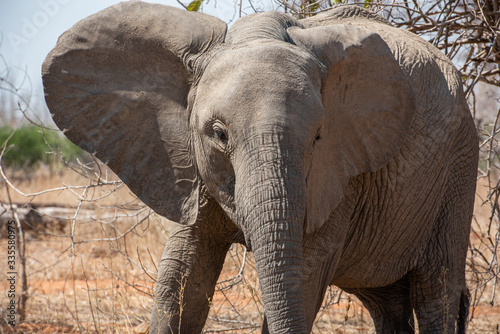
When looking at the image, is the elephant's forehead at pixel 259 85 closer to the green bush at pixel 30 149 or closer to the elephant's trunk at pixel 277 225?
the elephant's trunk at pixel 277 225

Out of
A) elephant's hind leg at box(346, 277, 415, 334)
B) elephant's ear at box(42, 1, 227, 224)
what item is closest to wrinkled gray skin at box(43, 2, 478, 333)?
elephant's ear at box(42, 1, 227, 224)

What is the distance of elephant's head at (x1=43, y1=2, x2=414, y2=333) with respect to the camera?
7.82 feet

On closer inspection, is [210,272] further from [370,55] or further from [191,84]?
[370,55]

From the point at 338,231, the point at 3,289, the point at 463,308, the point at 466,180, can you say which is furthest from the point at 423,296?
the point at 3,289

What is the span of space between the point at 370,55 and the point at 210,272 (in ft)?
4.24

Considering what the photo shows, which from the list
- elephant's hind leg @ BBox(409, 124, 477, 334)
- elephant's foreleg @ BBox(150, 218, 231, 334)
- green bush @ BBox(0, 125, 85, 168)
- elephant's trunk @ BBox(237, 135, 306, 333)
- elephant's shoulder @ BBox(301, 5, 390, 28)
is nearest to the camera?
elephant's trunk @ BBox(237, 135, 306, 333)

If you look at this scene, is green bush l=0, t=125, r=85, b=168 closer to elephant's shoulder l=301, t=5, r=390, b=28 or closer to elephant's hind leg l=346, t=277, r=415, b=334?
elephant's hind leg l=346, t=277, r=415, b=334

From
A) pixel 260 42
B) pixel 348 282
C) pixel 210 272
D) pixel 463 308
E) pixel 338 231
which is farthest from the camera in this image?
pixel 463 308

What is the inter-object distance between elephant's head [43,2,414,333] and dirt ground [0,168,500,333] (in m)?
0.81

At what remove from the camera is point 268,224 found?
2.36m

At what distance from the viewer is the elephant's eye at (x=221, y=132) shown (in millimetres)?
2465

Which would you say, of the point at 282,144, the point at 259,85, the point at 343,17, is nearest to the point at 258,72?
the point at 259,85

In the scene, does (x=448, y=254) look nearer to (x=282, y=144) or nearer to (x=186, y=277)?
(x=186, y=277)

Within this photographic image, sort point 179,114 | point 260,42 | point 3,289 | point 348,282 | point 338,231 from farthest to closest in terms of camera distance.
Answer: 1. point 3,289
2. point 348,282
3. point 338,231
4. point 179,114
5. point 260,42
